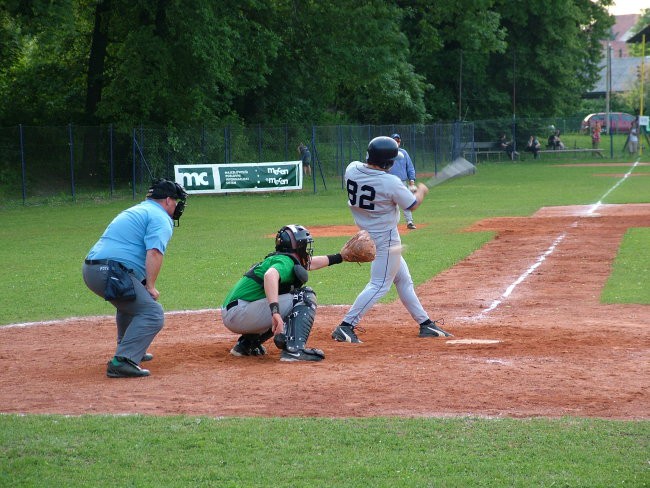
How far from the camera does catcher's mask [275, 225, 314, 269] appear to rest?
8.66 m

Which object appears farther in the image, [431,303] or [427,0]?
[427,0]

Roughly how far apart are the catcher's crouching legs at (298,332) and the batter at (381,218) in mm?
1059

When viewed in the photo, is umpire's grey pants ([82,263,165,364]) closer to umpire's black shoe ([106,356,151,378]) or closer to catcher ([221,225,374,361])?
umpire's black shoe ([106,356,151,378])

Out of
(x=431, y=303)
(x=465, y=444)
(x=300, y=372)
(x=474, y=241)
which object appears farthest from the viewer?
(x=474, y=241)

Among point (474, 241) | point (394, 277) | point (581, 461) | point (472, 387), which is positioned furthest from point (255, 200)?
point (581, 461)

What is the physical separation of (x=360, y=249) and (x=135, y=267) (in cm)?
213

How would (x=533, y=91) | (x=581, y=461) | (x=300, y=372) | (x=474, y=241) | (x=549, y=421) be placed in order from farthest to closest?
(x=533, y=91)
(x=474, y=241)
(x=300, y=372)
(x=549, y=421)
(x=581, y=461)

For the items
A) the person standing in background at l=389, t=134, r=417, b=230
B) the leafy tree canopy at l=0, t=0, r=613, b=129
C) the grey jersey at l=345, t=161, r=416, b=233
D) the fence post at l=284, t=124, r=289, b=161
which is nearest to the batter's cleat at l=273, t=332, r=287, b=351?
the grey jersey at l=345, t=161, r=416, b=233

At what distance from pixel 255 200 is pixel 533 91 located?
31.8 metres

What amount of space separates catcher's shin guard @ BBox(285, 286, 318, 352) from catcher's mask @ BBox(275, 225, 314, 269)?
368 mm

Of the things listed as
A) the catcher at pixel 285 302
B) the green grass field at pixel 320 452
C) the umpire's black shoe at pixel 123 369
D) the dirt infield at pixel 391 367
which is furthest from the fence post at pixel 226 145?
the green grass field at pixel 320 452

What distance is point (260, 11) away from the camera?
130ft

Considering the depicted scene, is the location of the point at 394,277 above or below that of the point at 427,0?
below

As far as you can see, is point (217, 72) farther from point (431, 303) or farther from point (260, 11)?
point (431, 303)
